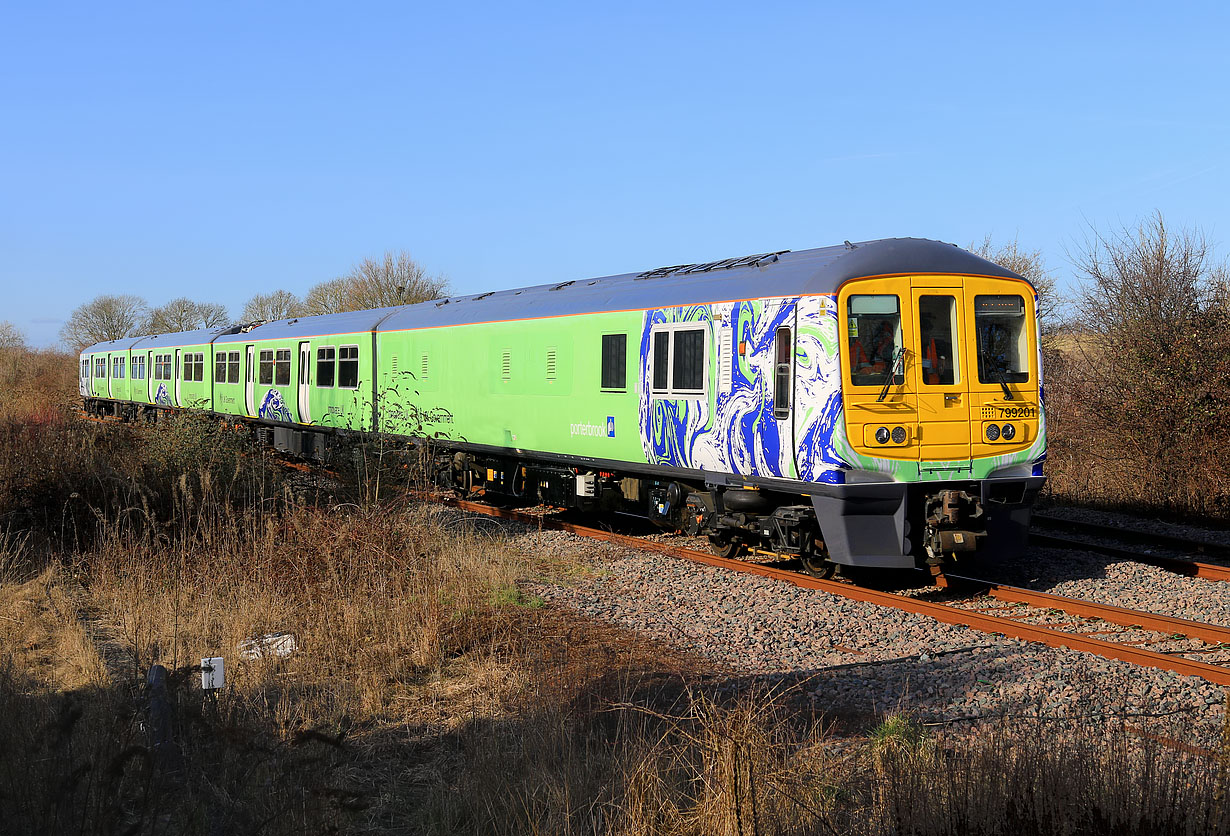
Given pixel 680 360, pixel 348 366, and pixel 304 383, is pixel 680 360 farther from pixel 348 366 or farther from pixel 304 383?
pixel 304 383

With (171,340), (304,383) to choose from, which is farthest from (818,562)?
(171,340)

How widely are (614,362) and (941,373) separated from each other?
4.00m

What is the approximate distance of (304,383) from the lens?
68.9 feet

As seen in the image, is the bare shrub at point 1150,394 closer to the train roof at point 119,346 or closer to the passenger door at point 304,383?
the passenger door at point 304,383

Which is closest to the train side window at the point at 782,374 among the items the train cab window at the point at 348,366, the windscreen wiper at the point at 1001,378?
the windscreen wiper at the point at 1001,378

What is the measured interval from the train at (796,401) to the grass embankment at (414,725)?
7.13ft

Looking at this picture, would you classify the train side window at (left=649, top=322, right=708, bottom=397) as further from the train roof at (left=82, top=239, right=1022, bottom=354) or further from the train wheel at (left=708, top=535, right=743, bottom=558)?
the train wheel at (left=708, top=535, right=743, bottom=558)

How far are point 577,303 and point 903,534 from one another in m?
5.46

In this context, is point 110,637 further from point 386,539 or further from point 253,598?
point 386,539

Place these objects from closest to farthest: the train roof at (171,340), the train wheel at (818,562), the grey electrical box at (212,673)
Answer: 1. the grey electrical box at (212,673)
2. the train wheel at (818,562)
3. the train roof at (171,340)

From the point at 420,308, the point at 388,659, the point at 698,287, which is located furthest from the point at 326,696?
the point at 420,308

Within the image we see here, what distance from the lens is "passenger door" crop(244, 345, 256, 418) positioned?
947 inches

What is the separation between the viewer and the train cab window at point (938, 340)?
30.8 feet

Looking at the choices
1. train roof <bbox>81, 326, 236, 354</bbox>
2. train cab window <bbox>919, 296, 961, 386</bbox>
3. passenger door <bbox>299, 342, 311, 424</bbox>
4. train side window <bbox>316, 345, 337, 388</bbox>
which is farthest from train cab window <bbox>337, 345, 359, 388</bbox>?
train cab window <bbox>919, 296, 961, 386</bbox>
